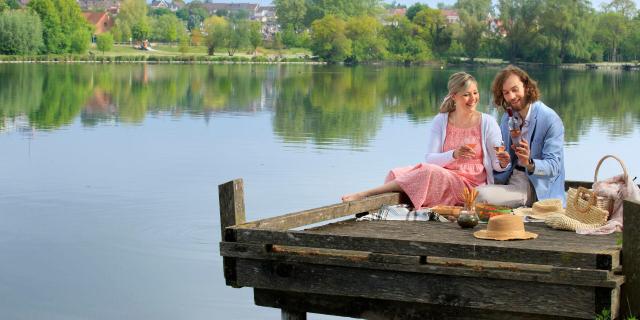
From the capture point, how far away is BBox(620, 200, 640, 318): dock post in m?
6.18

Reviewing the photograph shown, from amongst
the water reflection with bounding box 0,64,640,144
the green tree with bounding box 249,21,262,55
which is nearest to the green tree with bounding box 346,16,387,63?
the green tree with bounding box 249,21,262,55

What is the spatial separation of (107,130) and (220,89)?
23.5 metres

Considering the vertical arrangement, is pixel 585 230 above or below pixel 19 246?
above

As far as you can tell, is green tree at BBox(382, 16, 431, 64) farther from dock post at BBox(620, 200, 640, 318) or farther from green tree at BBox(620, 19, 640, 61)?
dock post at BBox(620, 200, 640, 318)

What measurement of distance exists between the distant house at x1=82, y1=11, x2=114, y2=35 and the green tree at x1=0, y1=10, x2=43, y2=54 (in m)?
46.1

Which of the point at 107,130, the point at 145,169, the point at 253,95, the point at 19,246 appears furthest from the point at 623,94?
the point at 19,246

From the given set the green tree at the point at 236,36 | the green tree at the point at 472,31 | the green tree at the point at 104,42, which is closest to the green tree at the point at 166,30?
the green tree at the point at 236,36

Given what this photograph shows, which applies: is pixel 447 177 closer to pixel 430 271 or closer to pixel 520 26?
pixel 430 271

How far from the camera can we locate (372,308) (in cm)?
682

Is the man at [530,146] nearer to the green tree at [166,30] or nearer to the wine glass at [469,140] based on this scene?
the wine glass at [469,140]

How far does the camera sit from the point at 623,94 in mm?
50812

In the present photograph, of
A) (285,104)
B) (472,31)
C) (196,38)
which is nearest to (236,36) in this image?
(196,38)

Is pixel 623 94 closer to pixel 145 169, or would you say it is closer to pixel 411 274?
pixel 145 169

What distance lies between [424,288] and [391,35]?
426 feet
